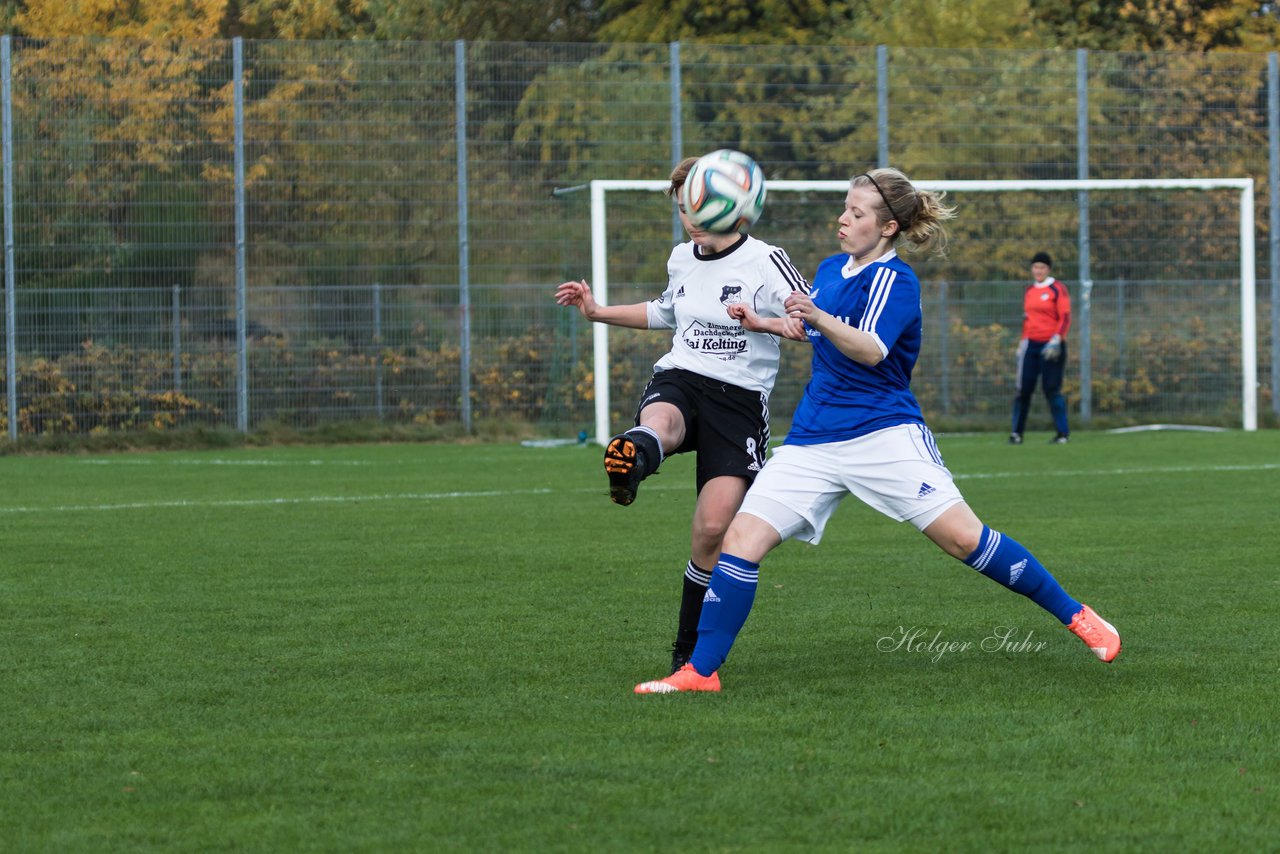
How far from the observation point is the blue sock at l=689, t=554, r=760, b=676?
566cm

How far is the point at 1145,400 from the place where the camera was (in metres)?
22.0

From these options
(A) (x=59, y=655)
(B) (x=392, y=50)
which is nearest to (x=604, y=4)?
(B) (x=392, y=50)

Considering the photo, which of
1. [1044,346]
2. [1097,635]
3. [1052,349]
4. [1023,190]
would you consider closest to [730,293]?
[1097,635]

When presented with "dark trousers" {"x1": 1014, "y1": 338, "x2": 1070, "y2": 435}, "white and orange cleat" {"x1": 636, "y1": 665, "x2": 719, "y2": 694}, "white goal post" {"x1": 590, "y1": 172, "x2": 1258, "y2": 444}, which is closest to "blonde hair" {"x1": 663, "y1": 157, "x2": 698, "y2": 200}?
"white and orange cleat" {"x1": 636, "y1": 665, "x2": 719, "y2": 694}

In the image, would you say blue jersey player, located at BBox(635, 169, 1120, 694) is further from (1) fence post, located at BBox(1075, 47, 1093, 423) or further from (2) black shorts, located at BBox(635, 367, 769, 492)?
(1) fence post, located at BBox(1075, 47, 1093, 423)

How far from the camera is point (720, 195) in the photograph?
612 centimetres

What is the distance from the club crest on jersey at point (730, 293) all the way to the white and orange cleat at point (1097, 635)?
1.56 metres

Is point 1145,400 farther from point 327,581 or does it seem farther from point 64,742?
point 64,742

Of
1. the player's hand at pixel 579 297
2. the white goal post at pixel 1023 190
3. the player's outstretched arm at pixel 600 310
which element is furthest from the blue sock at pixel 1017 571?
the white goal post at pixel 1023 190

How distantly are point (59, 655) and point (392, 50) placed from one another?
49.4 ft

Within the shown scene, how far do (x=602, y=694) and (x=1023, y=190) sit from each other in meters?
17.2

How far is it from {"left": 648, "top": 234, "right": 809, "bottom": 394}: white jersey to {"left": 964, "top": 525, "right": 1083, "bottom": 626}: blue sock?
0.98 meters

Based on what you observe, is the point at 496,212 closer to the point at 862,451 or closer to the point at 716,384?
the point at 716,384

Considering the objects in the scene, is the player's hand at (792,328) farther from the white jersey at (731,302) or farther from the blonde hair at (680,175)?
the blonde hair at (680,175)
